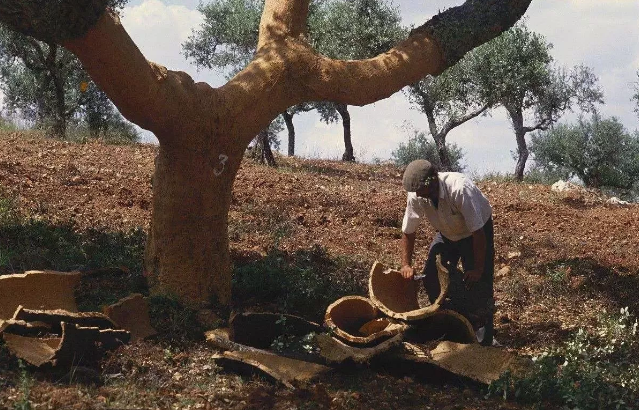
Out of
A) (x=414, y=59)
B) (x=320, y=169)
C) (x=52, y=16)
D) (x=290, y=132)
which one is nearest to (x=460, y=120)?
(x=320, y=169)

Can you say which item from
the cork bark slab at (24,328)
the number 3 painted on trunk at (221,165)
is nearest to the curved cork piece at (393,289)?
the number 3 painted on trunk at (221,165)

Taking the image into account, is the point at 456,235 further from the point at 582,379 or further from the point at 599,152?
the point at 599,152

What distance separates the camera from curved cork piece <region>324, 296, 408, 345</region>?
19.8 feet

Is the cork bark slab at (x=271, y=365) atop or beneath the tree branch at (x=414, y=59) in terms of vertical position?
beneath

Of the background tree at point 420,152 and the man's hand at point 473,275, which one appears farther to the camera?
the background tree at point 420,152

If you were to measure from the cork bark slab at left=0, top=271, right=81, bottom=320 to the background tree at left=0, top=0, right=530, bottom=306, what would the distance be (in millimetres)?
872

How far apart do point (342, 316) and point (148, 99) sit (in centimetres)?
214

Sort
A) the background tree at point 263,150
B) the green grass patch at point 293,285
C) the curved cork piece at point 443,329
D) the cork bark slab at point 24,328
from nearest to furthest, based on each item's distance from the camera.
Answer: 1. the cork bark slab at point 24,328
2. the curved cork piece at point 443,329
3. the green grass patch at point 293,285
4. the background tree at point 263,150

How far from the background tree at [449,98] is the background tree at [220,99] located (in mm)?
14488

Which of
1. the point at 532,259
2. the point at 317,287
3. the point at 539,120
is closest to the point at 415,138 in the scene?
the point at 539,120

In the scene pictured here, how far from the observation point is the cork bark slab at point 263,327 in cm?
595

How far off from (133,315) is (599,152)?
73.8ft

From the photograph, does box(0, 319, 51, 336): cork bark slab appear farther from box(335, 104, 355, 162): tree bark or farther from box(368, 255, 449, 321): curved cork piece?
box(335, 104, 355, 162): tree bark

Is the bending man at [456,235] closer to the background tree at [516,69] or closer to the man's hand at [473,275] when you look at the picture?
the man's hand at [473,275]
